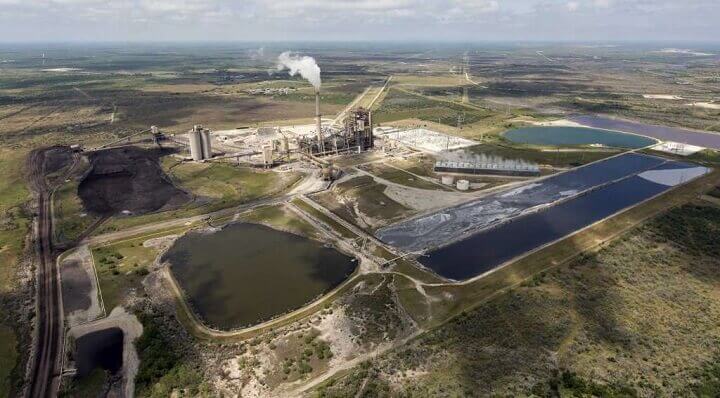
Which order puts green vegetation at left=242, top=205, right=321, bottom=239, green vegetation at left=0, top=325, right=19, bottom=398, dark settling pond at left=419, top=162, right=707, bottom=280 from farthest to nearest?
1. green vegetation at left=242, top=205, right=321, bottom=239
2. dark settling pond at left=419, top=162, right=707, bottom=280
3. green vegetation at left=0, top=325, right=19, bottom=398

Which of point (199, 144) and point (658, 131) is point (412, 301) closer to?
point (199, 144)

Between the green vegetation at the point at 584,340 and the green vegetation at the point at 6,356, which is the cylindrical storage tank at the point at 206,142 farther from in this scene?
the green vegetation at the point at 584,340

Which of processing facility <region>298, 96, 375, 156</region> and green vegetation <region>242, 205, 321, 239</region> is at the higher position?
processing facility <region>298, 96, 375, 156</region>

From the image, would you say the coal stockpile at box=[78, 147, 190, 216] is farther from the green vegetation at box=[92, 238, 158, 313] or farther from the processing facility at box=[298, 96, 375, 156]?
the processing facility at box=[298, 96, 375, 156]

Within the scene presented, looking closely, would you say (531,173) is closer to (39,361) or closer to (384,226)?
(384,226)

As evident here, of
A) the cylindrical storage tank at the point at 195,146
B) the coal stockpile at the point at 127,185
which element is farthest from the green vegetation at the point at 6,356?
the cylindrical storage tank at the point at 195,146

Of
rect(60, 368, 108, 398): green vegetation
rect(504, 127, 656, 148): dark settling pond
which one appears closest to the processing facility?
rect(504, 127, 656, 148): dark settling pond

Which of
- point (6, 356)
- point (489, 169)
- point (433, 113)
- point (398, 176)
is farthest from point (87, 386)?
point (433, 113)
